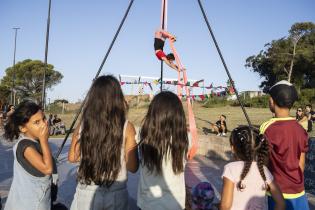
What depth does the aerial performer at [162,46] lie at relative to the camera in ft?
17.7

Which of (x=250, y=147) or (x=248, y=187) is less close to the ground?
(x=250, y=147)

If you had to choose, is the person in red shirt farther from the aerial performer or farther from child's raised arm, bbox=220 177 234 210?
the aerial performer

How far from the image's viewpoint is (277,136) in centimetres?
263

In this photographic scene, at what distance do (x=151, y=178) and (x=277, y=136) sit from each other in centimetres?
96

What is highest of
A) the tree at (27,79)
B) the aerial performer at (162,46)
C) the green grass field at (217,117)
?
the tree at (27,79)

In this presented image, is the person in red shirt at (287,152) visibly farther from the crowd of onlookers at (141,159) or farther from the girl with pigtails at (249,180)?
the girl with pigtails at (249,180)

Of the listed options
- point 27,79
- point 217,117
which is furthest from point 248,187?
point 27,79

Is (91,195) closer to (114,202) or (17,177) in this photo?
(114,202)

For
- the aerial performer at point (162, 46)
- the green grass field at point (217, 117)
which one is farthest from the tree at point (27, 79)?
the aerial performer at point (162, 46)

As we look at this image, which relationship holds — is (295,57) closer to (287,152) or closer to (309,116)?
(309,116)

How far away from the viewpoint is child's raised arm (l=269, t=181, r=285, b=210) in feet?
7.68

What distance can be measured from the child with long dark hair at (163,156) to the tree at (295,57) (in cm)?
2863

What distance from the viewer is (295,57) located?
30000 mm

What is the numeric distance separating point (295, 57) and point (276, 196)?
29938mm
